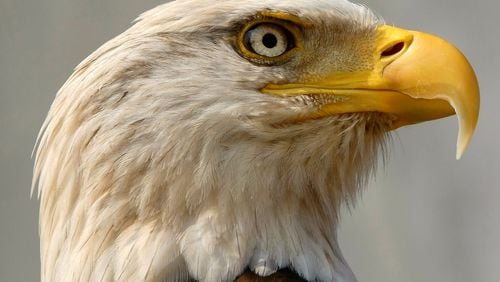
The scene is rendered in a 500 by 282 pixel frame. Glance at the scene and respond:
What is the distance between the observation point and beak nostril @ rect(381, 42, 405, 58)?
2391 mm

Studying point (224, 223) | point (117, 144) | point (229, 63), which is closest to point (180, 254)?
point (224, 223)

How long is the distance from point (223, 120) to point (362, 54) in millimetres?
350

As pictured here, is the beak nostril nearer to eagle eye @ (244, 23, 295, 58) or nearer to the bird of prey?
the bird of prey

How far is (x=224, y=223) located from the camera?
2.31 metres

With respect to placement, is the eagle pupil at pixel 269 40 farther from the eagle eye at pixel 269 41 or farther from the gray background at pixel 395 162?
the gray background at pixel 395 162

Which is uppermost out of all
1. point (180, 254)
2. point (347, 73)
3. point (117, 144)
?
point (347, 73)

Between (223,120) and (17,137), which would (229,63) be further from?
(17,137)

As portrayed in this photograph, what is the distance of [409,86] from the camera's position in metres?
2.28

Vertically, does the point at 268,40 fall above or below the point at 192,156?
above

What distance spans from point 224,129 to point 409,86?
0.40 metres

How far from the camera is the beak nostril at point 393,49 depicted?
239cm

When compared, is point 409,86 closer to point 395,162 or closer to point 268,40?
point 268,40

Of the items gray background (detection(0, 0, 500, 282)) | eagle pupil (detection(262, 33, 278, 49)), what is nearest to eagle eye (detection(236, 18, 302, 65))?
eagle pupil (detection(262, 33, 278, 49))

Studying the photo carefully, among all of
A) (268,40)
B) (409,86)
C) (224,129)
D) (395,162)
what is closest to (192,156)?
(224,129)
